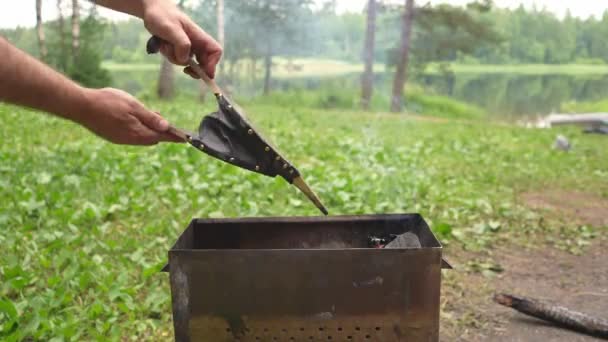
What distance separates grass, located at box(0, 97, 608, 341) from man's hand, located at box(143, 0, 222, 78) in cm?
126

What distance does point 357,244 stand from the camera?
2307mm

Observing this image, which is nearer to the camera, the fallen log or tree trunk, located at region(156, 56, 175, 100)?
the fallen log

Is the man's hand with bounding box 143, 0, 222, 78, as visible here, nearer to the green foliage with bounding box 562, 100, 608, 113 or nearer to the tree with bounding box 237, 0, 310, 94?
the tree with bounding box 237, 0, 310, 94

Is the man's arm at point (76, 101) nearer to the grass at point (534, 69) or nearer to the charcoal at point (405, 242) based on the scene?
the charcoal at point (405, 242)

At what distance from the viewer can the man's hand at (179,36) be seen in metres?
1.91

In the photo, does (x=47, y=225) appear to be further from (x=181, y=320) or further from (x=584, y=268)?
(x=584, y=268)

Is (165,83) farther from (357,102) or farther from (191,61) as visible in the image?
(191,61)

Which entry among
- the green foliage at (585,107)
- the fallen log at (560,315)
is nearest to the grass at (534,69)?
the green foliage at (585,107)

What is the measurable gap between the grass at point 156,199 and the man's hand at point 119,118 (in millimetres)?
1065

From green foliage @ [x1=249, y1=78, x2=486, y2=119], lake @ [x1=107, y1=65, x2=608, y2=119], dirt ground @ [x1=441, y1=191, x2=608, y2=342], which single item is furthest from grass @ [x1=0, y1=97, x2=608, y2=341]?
lake @ [x1=107, y1=65, x2=608, y2=119]

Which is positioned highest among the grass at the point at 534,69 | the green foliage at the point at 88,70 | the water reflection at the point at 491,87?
the grass at the point at 534,69

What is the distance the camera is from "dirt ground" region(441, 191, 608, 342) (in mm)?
2811

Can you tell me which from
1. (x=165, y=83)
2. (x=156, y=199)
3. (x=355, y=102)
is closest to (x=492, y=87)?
(x=355, y=102)

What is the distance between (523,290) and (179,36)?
2514mm
